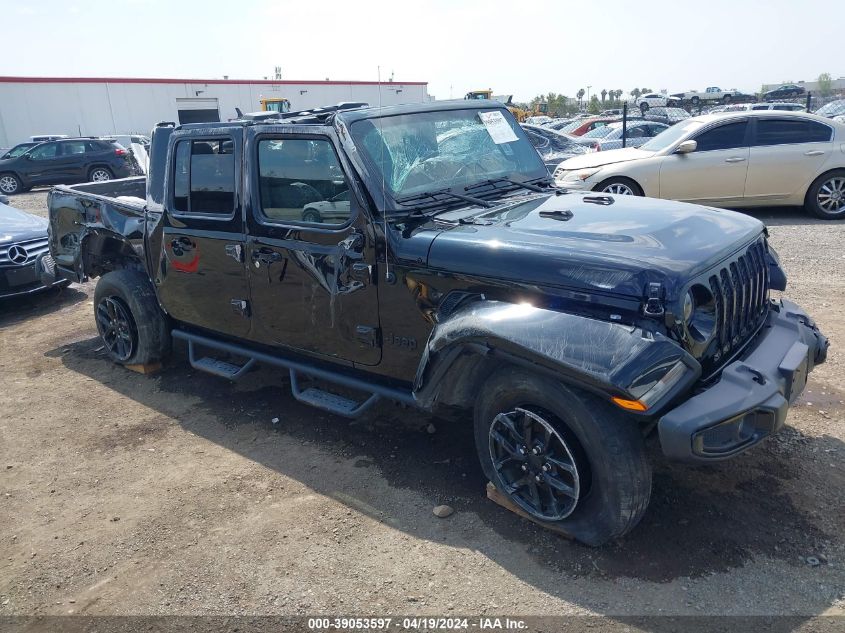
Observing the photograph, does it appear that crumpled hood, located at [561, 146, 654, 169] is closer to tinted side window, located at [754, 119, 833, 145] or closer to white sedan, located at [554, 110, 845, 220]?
white sedan, located at [554, 110, 845, 220]

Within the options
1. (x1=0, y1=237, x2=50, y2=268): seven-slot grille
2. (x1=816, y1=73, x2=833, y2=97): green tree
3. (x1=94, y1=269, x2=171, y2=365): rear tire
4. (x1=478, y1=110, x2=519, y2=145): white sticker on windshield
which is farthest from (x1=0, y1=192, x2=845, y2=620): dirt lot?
(x1=816, y1=73, x2=833, y2=97): green tree

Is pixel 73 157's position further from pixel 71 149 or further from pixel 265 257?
pixel 265 257

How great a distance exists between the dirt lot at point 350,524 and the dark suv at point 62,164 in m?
16.6

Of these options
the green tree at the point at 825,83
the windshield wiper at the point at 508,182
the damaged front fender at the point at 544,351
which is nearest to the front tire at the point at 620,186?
the windshield wiper at the point at 508,182

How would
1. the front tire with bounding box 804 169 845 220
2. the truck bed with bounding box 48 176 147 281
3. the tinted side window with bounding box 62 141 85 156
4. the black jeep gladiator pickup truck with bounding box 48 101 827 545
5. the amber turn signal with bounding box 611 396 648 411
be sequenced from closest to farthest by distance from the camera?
the amber turn signal with bounding box 611 396 648 411
the black jeep gladiator pickup truck with bounding box 48 101 827 545
the truck bed with bounding box 48 176 147 281
the front tire with bounding box 804 169 845 220
the tinted side window with bounding box 62 141 85 156

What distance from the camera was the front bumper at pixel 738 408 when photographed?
2.65 metres

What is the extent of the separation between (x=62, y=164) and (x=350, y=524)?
1962 centimetres

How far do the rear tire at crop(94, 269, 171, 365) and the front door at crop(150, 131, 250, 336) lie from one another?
0.46 meters

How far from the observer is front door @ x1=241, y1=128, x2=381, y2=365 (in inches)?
147

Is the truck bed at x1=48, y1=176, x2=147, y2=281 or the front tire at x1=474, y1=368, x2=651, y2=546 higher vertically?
the truck bed at x1=48, y1=176, x2=147, y2=281

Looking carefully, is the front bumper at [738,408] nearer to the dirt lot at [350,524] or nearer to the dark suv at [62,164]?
the dirt lot at [350,524]

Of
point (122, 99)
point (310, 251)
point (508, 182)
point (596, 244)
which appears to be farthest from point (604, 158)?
point (122, 99)

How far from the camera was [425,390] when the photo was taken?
337 centimetres

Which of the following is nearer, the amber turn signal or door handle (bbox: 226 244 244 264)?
the amber turn signal
